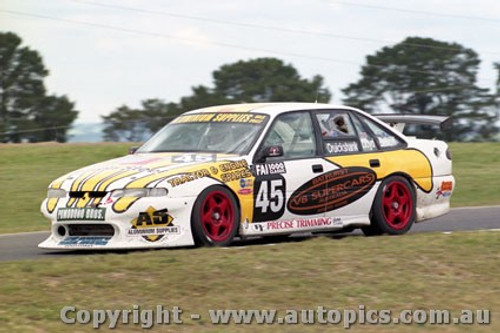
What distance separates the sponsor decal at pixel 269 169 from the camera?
12.1 meters

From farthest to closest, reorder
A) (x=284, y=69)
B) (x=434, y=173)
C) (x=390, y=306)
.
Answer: (x=284, y=69) → (x=434, y=173) → (x=390, y=306)

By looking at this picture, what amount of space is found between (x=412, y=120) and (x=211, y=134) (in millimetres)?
2728

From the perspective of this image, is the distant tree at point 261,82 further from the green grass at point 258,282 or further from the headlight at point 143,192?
the green grass at point 258,282

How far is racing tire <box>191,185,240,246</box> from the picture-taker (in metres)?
11.4

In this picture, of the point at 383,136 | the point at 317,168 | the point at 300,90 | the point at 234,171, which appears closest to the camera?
the point at 234,171

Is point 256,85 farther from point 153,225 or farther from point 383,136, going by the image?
point 153,225

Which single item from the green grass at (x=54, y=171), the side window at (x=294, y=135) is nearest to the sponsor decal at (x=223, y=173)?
the side window at (x=294, y=135)

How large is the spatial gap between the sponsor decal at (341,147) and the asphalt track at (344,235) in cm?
99

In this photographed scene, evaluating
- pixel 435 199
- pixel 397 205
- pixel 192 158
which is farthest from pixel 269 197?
pixel 435 199

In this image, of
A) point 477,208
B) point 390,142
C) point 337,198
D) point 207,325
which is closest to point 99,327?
point 207,325

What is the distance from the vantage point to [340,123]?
13258 mm

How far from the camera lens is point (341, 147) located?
42.8 feet

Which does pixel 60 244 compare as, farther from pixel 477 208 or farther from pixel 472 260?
pixel 477 208

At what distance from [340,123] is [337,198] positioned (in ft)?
2.88
